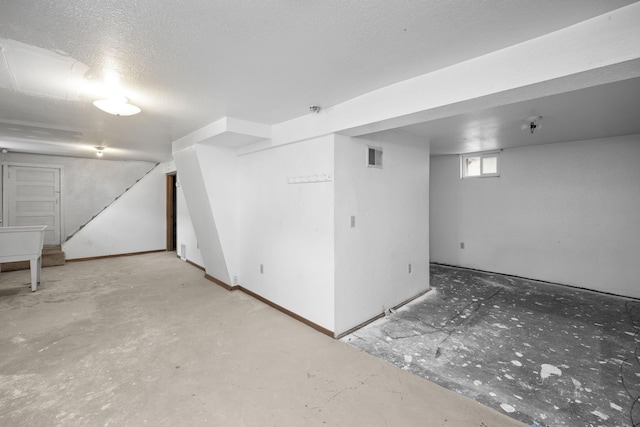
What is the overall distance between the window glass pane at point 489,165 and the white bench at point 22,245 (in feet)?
25.2

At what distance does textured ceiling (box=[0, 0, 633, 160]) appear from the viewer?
1340mm

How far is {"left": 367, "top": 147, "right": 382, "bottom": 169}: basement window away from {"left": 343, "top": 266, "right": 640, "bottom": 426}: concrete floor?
1.87 metres

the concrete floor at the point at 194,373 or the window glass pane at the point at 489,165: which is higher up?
the window glass pane at the point at 489,165

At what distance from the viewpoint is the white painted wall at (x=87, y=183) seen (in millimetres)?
6555

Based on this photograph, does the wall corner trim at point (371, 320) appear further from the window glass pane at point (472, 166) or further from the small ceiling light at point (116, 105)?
the small ceiling light at point (116, 105)

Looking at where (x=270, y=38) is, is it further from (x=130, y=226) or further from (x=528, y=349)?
(x=130, y=226)

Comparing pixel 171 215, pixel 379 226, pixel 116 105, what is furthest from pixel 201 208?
pixel 171 215

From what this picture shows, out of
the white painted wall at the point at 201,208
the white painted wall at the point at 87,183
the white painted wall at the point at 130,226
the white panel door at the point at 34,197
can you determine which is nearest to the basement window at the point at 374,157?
the white painted wall at the point at 201,208

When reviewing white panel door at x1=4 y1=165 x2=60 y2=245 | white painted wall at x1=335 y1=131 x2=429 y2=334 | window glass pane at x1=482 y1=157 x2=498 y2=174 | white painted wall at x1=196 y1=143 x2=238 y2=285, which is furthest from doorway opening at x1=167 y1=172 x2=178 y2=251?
window glass pane at x1=482 y1=157 x2=498 y2=174

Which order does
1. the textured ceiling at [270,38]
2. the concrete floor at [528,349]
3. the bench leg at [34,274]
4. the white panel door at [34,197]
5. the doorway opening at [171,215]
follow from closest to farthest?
the textured ceiling at [270,38], the concrete floor at [528,349], the bench leg at [34,274], the white panel door at [34,197], the doorway opening at [171,215]

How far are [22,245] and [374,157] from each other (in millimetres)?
5246

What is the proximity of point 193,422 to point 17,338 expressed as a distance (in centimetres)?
253

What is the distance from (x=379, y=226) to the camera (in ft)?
Answer: 11.1

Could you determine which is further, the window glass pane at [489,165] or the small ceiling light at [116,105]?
the window glass pane at [489,165]
